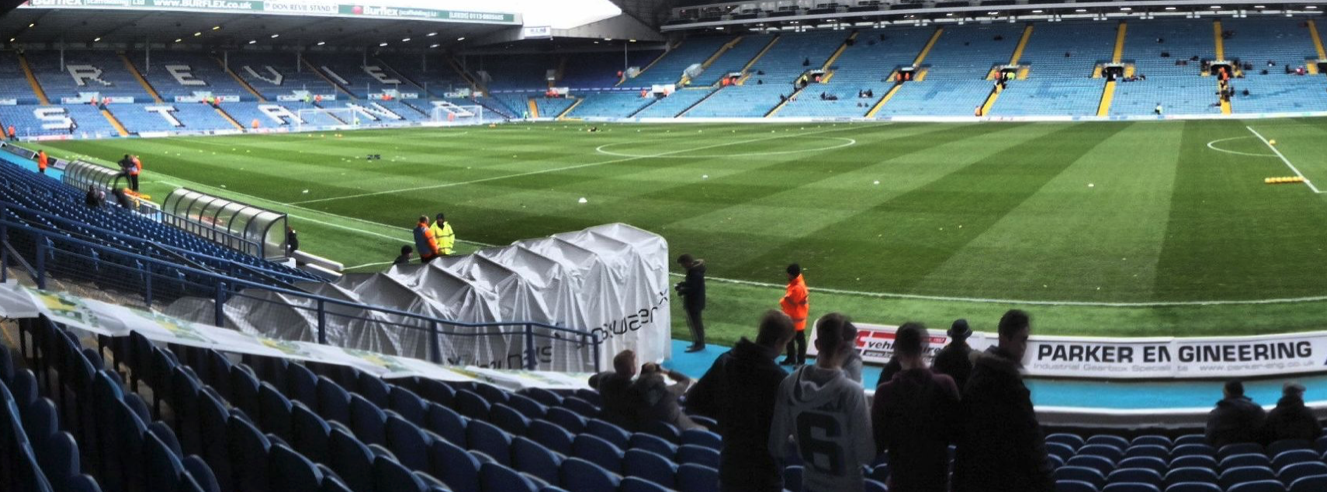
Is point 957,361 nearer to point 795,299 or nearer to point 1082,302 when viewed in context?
point 795,299

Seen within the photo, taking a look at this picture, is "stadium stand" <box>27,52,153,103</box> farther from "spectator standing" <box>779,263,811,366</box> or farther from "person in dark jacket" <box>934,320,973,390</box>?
"person in dark jacket" <box>934,320,973,390</box>

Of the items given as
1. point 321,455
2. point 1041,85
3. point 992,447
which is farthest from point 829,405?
point 1041,85

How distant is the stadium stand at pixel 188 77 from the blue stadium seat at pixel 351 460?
78.0 m

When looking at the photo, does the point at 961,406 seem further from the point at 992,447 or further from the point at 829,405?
the point at 829,405

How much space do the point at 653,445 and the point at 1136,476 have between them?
3.18 m

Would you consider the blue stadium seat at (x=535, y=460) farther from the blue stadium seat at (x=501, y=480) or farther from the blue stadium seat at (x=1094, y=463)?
the blue stadium seat at (x=1094, y=463)

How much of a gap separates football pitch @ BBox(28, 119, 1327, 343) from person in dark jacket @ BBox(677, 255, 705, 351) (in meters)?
1.41

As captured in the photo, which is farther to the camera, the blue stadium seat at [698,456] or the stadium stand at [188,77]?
the stadium stand at [188,77]

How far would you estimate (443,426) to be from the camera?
25.5 feet

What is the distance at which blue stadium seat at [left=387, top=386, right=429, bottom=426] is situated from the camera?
8.09 m

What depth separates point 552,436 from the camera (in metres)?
7.85

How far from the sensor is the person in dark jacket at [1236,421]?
8.98 meters

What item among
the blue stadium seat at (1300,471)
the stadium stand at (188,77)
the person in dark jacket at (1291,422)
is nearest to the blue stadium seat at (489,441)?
the blue stadium seat at (1300,471)

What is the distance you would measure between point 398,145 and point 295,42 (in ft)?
129
